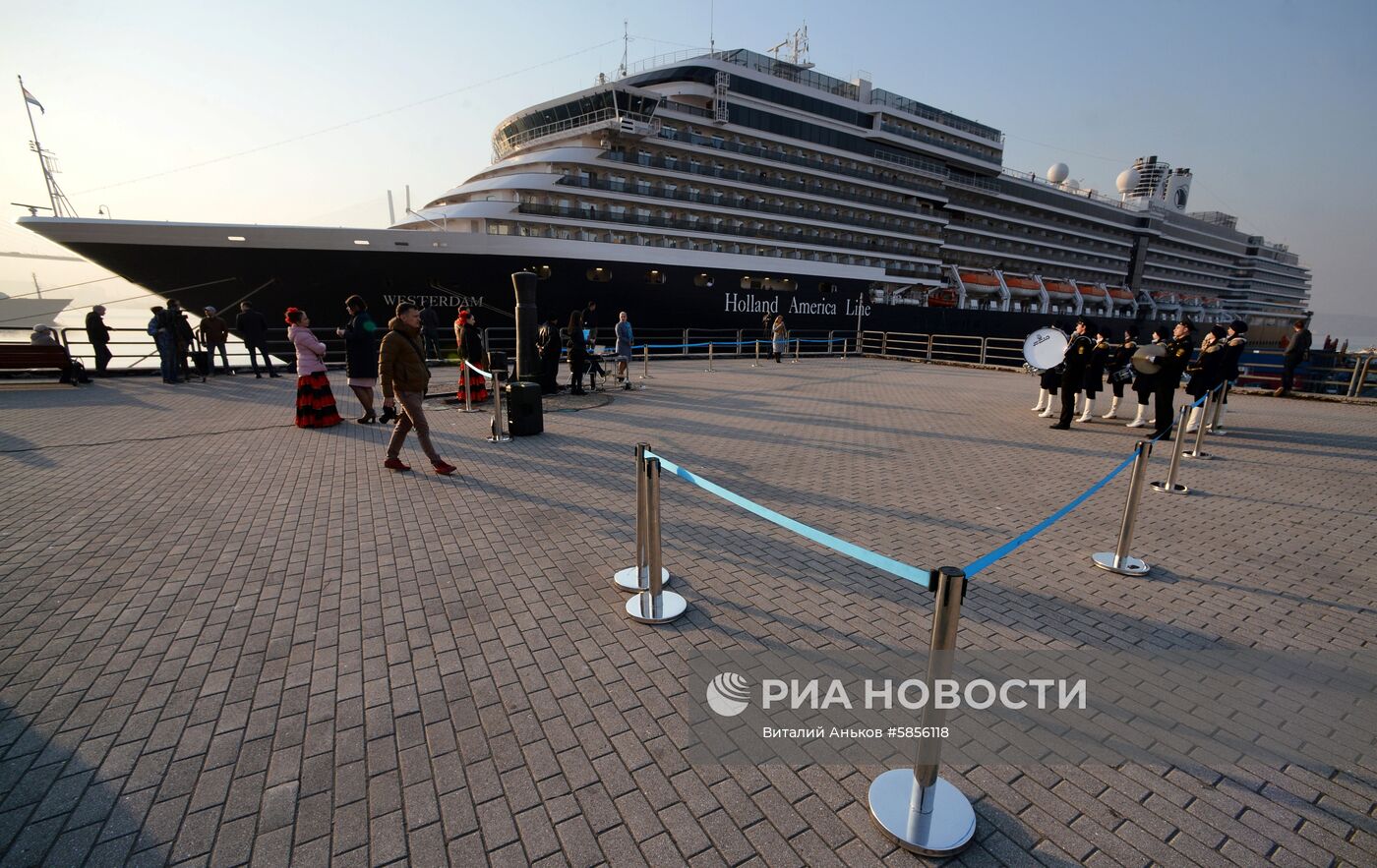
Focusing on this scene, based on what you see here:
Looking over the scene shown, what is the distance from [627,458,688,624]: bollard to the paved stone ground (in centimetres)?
10

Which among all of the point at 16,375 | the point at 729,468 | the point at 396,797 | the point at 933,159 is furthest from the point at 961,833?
the point at 933,159

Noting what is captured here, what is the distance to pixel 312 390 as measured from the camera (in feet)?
26.9

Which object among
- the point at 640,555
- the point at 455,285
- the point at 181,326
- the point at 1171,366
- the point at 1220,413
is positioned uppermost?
the point at 455,285

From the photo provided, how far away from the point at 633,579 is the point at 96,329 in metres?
14.9

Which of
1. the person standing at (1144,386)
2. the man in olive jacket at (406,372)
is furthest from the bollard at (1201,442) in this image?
the man in olive jacket at (406,372)

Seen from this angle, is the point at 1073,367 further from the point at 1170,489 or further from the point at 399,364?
the point at 399,364

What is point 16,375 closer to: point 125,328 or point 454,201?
point 125,328

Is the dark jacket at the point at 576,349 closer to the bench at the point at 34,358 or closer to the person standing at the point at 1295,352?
the bench at the point at 34,358

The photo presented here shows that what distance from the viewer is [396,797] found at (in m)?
2.11

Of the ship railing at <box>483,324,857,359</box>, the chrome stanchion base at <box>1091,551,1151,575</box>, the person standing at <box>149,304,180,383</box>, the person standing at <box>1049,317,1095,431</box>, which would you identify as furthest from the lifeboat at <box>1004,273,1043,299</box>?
the person standing at <box>149,304,180,383</box>

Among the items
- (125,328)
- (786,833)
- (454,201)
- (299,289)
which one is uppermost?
(454,201)

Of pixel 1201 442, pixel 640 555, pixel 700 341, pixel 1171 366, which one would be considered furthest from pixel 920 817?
pixel 700 341

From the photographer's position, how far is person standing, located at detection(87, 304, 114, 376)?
37.1ft

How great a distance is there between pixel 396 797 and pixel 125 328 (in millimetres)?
16319
